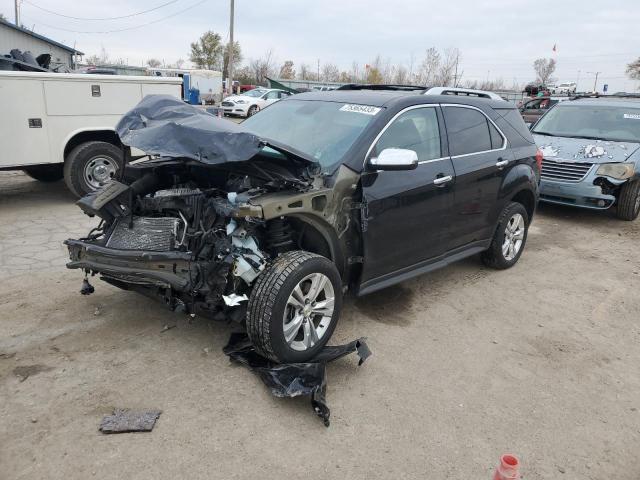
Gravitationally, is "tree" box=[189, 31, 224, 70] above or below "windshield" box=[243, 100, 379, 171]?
above

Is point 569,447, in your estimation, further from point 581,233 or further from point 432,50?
point 432,50

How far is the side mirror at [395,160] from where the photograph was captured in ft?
12.3

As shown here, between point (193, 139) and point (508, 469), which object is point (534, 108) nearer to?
point (193, 139)

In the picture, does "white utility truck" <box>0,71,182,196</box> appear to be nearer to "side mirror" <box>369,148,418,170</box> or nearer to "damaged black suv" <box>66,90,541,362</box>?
"damaged black suv" <box>66,90,541,362</box>

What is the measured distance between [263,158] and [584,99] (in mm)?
8636

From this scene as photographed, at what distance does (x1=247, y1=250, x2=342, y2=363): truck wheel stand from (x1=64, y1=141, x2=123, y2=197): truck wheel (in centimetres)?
485

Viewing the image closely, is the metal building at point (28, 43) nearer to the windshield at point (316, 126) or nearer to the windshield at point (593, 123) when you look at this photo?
the windshield at point (593, 123)

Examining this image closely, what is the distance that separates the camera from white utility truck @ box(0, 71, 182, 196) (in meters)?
6.81

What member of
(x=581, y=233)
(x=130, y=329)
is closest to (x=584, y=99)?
(x=581, y=233)

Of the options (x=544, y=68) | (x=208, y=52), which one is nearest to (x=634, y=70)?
(x=544, y=68)

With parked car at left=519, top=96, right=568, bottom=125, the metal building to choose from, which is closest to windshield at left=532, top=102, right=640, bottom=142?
Answer: parked car at left=519, top=96, right=568, bottom=125

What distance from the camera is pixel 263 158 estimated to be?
3.58 m

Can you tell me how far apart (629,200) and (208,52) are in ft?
186

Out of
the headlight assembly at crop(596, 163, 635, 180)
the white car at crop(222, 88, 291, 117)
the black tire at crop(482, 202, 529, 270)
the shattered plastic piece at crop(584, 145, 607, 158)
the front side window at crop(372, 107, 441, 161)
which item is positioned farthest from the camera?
the white car at crop(222, 88, 291, 117)
